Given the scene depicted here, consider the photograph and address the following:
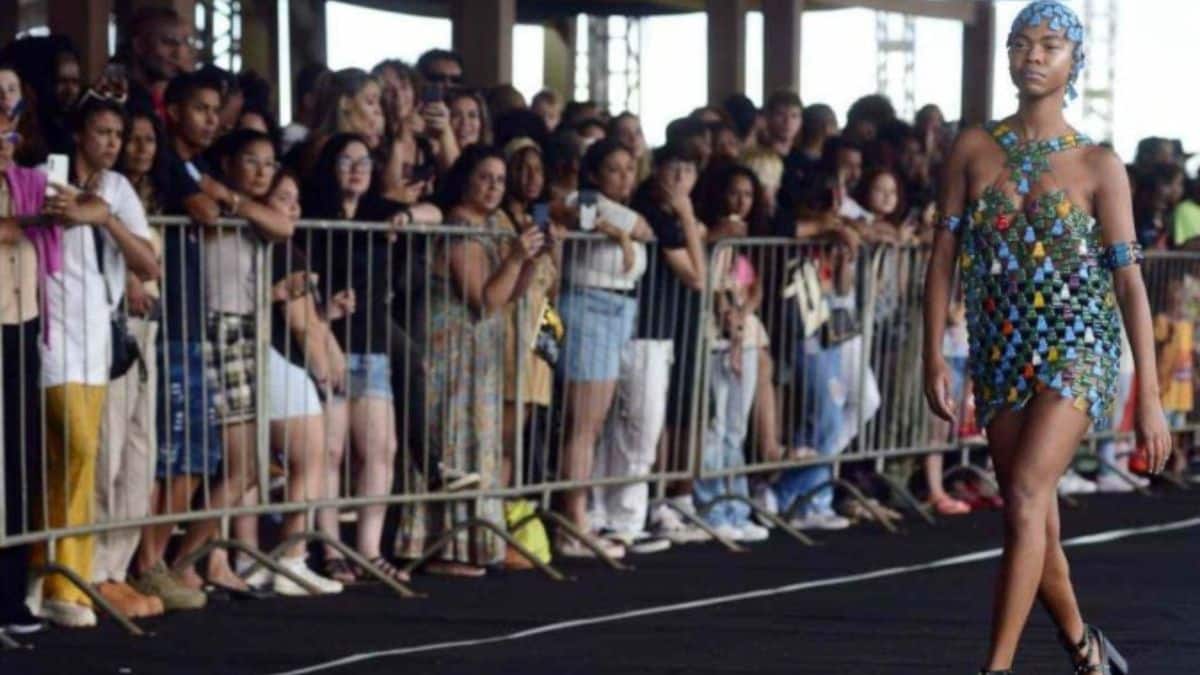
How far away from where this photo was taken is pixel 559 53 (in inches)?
1142

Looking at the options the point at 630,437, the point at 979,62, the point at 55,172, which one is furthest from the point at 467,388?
the point at 979,62

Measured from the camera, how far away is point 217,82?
11.4 meters

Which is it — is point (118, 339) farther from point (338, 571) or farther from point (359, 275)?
point (338, 571)

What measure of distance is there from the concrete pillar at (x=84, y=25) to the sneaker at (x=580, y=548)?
4.20 m

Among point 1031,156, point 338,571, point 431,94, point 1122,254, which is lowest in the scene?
point 338,571

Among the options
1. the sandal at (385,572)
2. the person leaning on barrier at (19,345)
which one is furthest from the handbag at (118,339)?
the sandal at (385,572)

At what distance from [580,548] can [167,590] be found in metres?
2.55

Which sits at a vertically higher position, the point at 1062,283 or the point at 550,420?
the point at 1062,283

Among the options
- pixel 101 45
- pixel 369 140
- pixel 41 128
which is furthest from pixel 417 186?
pixel 101 45

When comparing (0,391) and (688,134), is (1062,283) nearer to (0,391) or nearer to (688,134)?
(0,391)

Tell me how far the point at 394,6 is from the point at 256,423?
15.1 metres

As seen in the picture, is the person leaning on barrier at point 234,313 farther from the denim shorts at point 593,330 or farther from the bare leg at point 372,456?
the denim shorts at point 593,330

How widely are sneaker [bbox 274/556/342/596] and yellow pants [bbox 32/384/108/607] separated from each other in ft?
3.36

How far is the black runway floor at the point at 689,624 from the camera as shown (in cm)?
927
